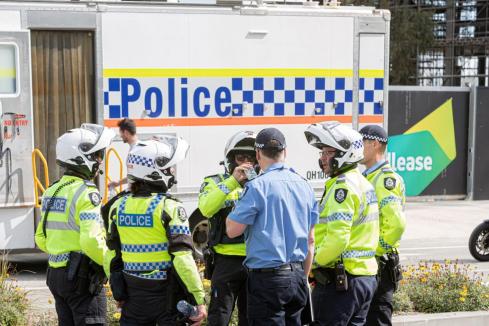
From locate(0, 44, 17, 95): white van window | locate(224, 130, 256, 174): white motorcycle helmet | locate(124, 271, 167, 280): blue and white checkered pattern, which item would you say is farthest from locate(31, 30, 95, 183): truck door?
locate(124, 271, 167, 280): blue and white checkered pattern

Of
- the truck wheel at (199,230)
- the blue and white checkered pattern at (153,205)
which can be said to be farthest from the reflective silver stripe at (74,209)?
the truck wheel at (199,230)

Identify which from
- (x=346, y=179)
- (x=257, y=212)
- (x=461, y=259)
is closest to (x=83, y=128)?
(x=257, y=212)

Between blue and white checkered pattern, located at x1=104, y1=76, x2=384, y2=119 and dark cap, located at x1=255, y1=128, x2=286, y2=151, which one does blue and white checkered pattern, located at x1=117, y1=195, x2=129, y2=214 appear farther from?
blue and white checkered pattern, located at x1=104, y1=76, x2=384, y2=119

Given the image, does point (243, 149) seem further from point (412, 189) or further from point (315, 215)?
point (412, 189)

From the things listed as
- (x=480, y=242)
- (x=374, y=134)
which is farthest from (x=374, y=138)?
(x=480, y=242)

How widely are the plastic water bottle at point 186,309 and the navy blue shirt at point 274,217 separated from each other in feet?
1.66

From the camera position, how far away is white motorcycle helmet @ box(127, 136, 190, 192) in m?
5.16

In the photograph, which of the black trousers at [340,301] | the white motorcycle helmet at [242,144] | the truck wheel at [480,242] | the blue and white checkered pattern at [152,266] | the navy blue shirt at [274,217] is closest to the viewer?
the blue and white checkered pattern at [152,266]

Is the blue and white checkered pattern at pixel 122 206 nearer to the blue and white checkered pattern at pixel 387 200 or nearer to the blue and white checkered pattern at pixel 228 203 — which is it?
the blue and white checkered pattern at pixel 228 203

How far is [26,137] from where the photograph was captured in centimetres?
988

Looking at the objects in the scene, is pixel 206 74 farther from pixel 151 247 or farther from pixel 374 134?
pixel 151 247

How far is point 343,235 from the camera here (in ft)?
18.1

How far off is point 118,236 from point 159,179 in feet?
1.47

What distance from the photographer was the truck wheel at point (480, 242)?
1202 centimetres
